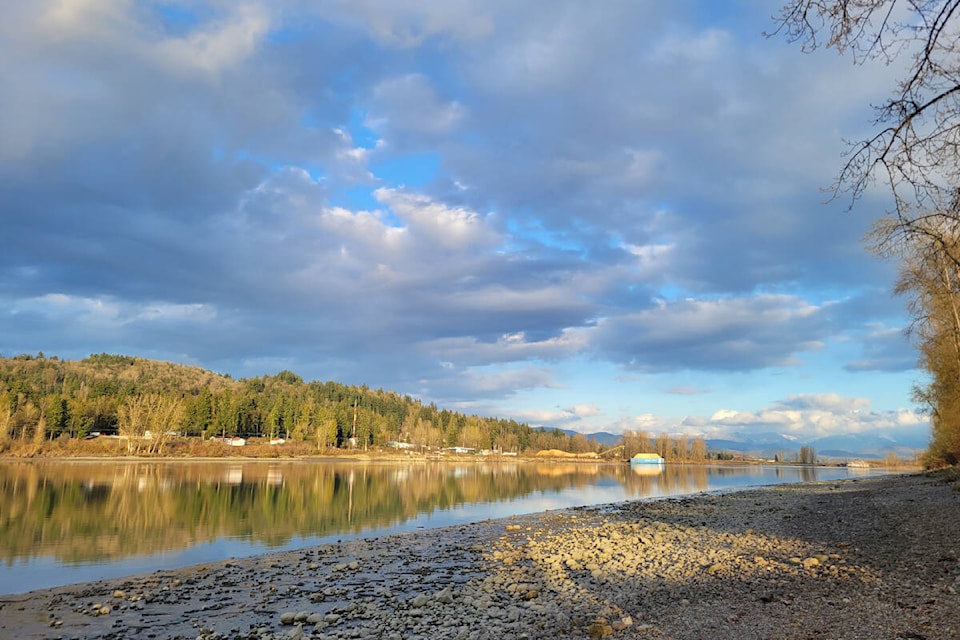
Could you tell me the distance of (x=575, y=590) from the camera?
12.2 metres

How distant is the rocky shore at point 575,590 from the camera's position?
8.37 metres

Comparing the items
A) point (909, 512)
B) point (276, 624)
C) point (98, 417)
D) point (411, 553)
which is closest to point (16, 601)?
point (276, 624)

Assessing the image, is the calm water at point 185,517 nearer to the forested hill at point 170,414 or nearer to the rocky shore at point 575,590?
the rocky shore at point 575,590

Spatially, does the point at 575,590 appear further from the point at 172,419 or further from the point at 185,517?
the point at 172,419

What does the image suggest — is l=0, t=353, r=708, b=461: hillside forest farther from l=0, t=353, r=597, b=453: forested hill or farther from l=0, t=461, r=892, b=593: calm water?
l=0, t=461, r=892, b=593: calm water

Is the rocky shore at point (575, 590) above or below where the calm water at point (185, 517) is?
above

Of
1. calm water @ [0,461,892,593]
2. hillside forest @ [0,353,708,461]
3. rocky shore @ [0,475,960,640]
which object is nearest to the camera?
rocky shore @ [0,475,960,640]

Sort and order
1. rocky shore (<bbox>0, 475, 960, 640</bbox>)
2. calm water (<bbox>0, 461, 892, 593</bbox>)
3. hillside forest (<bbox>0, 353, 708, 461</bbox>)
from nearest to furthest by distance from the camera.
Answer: rocky shore (<bbox>0, 475, 960, 640</bbox>)
calm water (<bbox>0, 461, 892, 593</bbox>)
hillside forest (<bbox>0, 353, 708, 461</bbox>)

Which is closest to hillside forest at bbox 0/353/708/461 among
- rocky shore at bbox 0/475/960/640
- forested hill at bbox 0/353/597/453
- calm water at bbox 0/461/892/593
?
forested hill at bbox 0/353/597/453

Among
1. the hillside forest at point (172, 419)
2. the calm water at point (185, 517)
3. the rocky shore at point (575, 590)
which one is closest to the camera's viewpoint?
the rocky shore at point (575, 590)

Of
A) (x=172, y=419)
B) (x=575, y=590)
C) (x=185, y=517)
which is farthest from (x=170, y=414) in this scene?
(x=575, y=590)

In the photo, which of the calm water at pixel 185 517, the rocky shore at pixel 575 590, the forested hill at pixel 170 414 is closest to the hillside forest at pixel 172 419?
the forested hill at pixel 170 414

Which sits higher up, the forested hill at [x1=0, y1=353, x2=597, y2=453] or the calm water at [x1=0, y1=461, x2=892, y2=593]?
the forested hill at [x1=0, y1=353, x2=597, y2=453]

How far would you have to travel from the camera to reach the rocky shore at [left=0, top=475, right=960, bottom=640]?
8.37 meters
